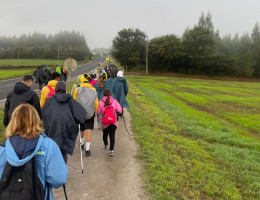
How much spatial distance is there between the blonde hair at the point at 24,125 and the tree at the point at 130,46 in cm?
5797

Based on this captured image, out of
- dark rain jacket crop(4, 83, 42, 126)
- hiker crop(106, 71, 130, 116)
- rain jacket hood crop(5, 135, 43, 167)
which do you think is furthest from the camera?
hiker crop(106, 71, 130, 116)

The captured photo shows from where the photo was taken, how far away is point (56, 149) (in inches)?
104

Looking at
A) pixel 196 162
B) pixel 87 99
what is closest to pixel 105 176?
pixel 87 99

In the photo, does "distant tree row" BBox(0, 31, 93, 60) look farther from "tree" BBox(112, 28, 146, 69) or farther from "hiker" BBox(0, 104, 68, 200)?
"hiker" BBox(0, 104, 68, 200)

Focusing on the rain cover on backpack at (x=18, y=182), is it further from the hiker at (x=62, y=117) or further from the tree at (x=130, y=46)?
the tree at (x=130, y=46)

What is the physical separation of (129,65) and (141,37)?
7635 mm

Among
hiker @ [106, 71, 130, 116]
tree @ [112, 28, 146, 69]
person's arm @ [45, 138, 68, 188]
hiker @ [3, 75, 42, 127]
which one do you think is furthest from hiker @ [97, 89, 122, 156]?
tree @ [112, 28, 146, 69]

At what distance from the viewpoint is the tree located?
6050 cm

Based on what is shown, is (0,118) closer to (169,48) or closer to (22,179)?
(22,179)

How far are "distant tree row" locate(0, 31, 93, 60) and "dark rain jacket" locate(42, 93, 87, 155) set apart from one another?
88.7 metres

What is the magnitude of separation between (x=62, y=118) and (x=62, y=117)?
0.06 feet

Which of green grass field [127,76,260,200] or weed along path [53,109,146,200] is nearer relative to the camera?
weed along path [53,109,146,200]

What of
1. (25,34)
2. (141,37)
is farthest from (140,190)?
(25,34)

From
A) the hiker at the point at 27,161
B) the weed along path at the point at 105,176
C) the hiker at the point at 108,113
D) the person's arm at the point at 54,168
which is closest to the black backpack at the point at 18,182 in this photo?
the hiker at the point at 27,161
